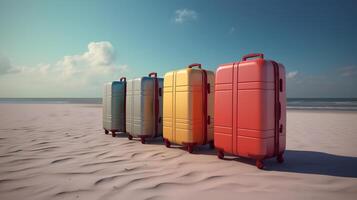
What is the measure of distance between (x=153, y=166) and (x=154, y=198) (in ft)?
4.24

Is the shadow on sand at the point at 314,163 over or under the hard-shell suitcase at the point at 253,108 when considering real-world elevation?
under

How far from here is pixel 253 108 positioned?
3.78m

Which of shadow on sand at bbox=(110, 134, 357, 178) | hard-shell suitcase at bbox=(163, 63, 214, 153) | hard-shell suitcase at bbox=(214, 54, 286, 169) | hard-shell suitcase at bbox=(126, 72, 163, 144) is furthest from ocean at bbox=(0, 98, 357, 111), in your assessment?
hard-shell suitcase at bbox=(214, 54, 286, 169)

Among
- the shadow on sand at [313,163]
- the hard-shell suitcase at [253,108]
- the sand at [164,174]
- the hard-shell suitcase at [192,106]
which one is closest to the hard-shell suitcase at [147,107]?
the sand at [164,174]

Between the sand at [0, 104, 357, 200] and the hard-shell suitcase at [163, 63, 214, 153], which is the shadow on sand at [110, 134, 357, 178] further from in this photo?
the hard-shell suitcase at [163, 63, 214, 153]

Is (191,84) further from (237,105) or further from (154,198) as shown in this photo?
(154,198)

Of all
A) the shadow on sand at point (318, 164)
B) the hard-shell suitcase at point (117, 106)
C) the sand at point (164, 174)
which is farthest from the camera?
the hard-shell suitcase at point (117, 106)

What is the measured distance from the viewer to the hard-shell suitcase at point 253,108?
371 cm

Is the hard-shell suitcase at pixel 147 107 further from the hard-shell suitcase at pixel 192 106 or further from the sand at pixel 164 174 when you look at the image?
the hard-shell suitcase at pixel 192 106

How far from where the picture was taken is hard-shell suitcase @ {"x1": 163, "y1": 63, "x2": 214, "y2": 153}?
490cm

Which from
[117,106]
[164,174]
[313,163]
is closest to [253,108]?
[313,163]

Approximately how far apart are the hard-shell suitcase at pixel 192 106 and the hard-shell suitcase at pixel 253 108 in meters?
0.73

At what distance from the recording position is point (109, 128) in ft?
24.1

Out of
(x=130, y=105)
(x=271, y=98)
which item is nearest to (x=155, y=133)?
(x=130, y=105)
